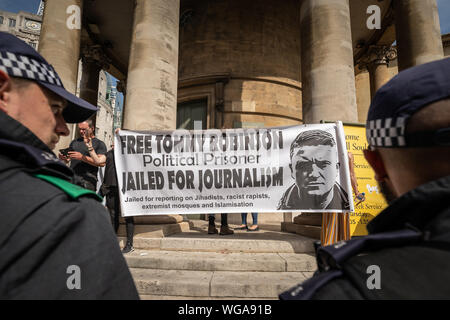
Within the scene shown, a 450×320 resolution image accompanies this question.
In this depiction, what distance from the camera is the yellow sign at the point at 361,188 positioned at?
4.64 m

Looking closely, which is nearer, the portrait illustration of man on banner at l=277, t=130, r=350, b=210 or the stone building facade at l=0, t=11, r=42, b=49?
the portrait illustration of man on banner at l=277, t=130, r=350, b=210

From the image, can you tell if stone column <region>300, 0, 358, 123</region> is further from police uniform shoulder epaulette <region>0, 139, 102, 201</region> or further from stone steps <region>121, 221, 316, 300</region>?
police uniform shoulder epaulette <region>0, 139, 102, 201</region>

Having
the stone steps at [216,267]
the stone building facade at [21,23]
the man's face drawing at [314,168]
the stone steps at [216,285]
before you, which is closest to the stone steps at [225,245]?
the stone steps at [216,267]

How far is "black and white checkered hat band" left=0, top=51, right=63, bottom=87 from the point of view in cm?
82

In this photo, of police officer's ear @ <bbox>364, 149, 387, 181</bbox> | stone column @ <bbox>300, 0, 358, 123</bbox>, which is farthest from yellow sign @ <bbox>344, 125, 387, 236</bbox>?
police officer's ear @ <bbox>364, 149, 387, 181</bbox>

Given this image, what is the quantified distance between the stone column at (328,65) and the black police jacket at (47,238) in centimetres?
575

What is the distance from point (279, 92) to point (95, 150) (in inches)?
302

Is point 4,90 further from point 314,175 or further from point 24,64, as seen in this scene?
point 314,175

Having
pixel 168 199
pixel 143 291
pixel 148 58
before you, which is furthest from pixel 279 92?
pixel 143 291

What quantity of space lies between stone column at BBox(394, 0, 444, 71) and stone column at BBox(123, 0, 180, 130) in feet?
23.0

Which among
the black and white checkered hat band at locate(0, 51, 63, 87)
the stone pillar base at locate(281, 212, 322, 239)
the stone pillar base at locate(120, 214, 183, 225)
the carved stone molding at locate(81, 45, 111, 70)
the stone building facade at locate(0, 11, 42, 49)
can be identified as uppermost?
the stone building facade at locate(0, 11, 42, 49)

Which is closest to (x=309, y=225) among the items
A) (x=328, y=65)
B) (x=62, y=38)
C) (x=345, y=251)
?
(x=328, y=65)

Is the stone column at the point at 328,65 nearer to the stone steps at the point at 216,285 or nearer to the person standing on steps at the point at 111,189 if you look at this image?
the stone steps at the point at 216,285
